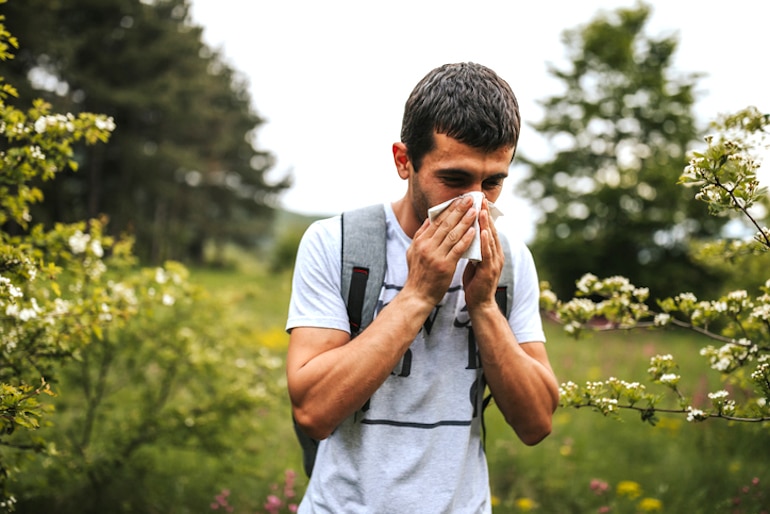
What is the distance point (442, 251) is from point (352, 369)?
48 cm

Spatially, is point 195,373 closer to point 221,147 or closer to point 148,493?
point 148,493

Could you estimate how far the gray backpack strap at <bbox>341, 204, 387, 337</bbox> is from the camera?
6.77ft

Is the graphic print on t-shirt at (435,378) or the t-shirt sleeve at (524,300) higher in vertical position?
the t-shirt sleeve at (524,300)

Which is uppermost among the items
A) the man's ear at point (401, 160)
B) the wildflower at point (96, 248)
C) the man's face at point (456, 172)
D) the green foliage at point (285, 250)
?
the green foliage at point (285, 250)

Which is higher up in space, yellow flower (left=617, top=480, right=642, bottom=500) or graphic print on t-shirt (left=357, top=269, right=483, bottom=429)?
graphic print on t-shirt (left=357, top=269, right=483, bottom=429)

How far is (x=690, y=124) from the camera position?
83.6 ft

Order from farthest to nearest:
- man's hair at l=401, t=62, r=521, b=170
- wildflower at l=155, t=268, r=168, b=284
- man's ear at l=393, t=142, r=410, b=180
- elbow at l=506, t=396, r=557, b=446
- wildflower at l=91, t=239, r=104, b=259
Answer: wildflower at l=155, t=268, r=168, b=284 → wildflower at l=91, t=239, r=104, b=259 → man's ear at l=393, t=142, r=410, b=180 → elbow at l=506, t=396, r=557, b=446 → man's hair at l=401, t=62, r=521, b=170

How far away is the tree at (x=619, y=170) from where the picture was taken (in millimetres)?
23500

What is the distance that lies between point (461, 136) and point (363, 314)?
68 centimetres

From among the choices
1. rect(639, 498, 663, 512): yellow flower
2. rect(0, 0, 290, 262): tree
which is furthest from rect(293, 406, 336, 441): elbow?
rect(0, 0, 290, 262): tree

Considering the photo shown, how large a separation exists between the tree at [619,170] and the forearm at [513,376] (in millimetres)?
22739

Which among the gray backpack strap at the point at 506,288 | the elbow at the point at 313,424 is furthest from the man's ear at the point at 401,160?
the elbow at the point at 313,424

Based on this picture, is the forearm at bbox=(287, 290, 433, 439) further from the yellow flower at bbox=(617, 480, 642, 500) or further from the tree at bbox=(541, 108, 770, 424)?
the yellow flower at bbox=(617, 480, 642, 500)

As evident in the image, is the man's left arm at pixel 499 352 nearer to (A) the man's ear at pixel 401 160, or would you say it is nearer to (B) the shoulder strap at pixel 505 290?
(B) the shoulder strap at pixel 505 290
